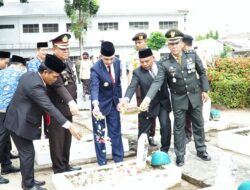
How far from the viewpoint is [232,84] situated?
35.1 ft

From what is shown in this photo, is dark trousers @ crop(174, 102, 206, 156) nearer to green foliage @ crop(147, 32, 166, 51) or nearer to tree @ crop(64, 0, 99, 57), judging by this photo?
tree @ crop(64, 0, 99, 57)

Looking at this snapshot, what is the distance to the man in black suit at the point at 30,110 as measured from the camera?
4.45 metres

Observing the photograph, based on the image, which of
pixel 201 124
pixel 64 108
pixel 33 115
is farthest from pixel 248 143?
pixel 33 115

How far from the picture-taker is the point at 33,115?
4637mm

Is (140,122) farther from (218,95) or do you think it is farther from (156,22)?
(156,22)

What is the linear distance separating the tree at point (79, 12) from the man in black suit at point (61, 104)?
26818mm

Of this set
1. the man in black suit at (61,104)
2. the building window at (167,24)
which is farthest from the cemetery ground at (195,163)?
the building window at (167,24)

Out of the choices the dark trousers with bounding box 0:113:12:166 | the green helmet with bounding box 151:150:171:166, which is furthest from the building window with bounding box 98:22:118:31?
the green helmet with bounding box 151:150:171:166

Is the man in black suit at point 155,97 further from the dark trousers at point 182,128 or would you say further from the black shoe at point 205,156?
the black shoe at point 205,156

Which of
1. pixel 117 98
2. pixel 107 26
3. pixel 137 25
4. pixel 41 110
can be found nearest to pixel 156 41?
pixel 137 25

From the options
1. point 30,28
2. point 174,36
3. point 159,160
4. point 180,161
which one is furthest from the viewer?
point 30,28

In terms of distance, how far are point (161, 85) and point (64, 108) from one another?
1469mm

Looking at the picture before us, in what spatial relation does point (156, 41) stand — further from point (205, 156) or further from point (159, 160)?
point (159, 160)

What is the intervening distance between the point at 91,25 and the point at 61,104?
3332 centimetres
